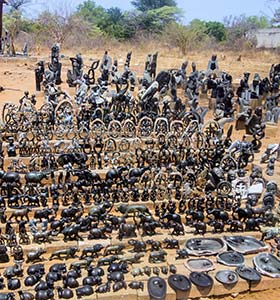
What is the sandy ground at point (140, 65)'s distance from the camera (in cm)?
1669

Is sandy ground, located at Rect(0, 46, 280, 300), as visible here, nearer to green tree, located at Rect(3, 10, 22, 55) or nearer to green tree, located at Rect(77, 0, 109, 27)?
green tree, located at Rect(3, 10, 22, 55)

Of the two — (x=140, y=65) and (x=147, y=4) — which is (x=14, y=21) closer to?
(x=140, y=65)

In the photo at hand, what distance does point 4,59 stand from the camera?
2470 cm

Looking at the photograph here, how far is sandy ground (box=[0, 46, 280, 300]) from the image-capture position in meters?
16.7

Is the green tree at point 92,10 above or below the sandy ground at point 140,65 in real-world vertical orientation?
above

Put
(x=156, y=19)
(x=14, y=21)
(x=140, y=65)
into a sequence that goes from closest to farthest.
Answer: (x=140, y=65) → (x=14, y=21) → (x=156, y=19)

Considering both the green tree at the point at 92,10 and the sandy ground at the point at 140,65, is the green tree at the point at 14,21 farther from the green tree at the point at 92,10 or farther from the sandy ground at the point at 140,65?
the green tree at the point at 92,10

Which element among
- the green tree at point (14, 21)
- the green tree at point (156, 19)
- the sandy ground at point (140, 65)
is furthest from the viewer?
the green tree at point (156, 19)

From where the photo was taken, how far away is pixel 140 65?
81.7 ft

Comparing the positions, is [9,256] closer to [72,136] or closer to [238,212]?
[238,212]

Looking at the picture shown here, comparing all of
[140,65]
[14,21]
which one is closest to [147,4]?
[14,21]

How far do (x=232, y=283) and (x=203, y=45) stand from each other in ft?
90.5

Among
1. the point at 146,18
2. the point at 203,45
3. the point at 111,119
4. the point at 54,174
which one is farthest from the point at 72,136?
the point at 146,18

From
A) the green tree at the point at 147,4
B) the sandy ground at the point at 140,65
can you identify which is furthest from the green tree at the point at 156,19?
the sandy ground at the point at 140,65
